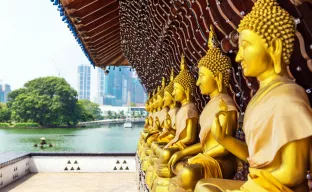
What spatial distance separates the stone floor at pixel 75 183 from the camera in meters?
10.0

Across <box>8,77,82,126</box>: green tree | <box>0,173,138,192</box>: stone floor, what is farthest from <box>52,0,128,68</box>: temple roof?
<box>8,77,82,126</box>: green tree

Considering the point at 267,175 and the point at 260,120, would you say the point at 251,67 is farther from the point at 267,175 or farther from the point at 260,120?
the point at 267,175

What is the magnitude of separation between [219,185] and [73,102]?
38687 mm

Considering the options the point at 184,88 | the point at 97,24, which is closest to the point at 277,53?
the point at 184,88

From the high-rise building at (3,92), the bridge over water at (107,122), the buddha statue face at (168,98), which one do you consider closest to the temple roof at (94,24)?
the buddha statue face at (168,98)

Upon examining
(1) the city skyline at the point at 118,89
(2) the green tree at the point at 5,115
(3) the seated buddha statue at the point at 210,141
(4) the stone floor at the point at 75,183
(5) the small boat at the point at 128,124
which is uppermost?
(1) the city skyline at the point at 118,89

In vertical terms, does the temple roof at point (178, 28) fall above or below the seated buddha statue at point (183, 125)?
above

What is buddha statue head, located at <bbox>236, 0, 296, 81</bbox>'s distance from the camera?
5.23 feet

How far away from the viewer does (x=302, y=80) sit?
2080mm

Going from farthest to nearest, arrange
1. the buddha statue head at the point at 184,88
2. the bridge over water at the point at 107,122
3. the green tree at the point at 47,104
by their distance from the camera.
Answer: the bridge over water at the point at 107,122, the green tree at the point at 47,104, the buddha statue head at the point at 184,88

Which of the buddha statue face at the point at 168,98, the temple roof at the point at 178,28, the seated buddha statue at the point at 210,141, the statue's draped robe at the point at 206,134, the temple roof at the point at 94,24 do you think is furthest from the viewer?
the temple roof at the point at 94,24

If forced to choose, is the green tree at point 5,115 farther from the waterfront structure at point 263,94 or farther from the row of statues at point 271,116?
the row of statues at point 271,116

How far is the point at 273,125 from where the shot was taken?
4.95 feet

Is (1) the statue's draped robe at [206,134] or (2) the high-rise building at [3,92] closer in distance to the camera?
(1) the statue's draped robe at [206,134]
